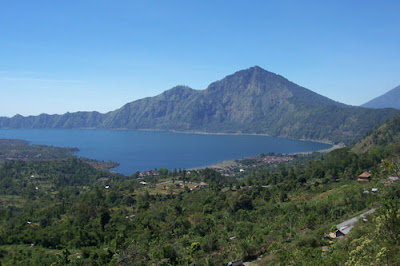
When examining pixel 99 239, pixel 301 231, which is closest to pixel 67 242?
pixel 99 239

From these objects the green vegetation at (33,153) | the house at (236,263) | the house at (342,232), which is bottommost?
the green vegetation at (33,153)

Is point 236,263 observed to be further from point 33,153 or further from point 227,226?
point 33,153

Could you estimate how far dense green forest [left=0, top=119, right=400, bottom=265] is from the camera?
16328 mm

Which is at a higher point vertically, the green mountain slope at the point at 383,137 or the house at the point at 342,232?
the green mountain slope at the point at 383,137

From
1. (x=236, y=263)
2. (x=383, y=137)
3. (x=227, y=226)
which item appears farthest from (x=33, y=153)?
(x=236, y=263)

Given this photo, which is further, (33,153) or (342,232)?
(33,153)

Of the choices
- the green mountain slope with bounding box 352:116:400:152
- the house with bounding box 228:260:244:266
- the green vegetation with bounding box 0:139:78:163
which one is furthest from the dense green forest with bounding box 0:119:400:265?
the green vegetation with bounding box 0:139:78:163

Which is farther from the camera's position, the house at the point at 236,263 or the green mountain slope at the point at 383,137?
the green mountain slope at the point at 383,137

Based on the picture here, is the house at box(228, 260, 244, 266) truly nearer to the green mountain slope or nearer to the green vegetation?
the green mountain slope

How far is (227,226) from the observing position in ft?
93.7

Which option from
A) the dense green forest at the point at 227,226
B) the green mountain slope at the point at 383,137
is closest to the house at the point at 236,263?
the dense green forest at the point at 227,226

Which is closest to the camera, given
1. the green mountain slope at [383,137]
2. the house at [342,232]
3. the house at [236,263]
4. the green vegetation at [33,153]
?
the house at [236,263]

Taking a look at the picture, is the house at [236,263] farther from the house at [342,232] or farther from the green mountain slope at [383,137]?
the green mountain slope at [383,137]

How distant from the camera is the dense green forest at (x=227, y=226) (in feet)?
53.6
